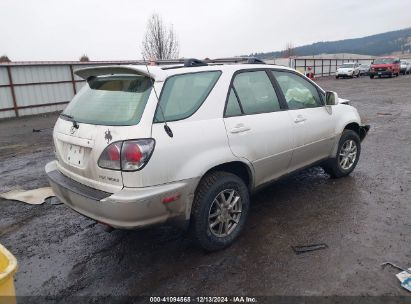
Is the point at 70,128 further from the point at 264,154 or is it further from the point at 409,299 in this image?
the point at 409,299

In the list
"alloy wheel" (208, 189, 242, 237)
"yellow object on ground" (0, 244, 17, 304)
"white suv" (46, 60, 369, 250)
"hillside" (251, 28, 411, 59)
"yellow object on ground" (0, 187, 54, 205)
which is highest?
"hillside" (251, 28, 411, 59)

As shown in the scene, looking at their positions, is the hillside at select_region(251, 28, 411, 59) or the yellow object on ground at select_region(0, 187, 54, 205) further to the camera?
the hillside at select_region(251, 28, 411, 59)

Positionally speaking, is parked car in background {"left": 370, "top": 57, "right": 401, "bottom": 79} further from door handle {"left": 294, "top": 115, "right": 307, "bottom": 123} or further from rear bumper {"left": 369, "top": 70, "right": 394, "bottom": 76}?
door handle {"left": 294, "top": 115, "right": 307, "bottom": 123}

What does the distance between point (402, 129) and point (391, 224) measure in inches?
236

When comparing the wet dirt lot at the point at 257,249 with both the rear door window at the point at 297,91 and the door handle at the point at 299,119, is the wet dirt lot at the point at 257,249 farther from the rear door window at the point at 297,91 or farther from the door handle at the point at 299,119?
the rear door window at the point at 297,91

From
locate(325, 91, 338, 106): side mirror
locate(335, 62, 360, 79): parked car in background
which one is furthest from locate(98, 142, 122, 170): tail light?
locate(335, 62, 360, 79): parked car in background

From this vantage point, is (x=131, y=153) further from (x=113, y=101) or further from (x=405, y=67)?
(x=405, y=67)

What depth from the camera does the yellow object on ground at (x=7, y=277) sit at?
6.04ft

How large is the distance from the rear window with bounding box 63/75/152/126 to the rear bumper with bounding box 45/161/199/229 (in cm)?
57

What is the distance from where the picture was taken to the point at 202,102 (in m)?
3.14

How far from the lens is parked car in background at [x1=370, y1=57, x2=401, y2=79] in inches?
1216

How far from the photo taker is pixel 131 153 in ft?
8.72

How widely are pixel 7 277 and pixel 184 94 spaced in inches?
75.6

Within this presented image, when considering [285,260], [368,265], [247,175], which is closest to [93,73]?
[247,175]
